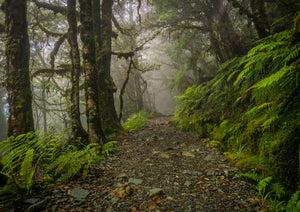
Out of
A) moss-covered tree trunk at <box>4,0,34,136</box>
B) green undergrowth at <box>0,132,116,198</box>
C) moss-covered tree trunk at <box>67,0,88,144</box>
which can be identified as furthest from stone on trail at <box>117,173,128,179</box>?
moss-covered tree trunk at <box>4,0,34,136</box>

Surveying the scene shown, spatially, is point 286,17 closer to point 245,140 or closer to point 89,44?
point 245,140

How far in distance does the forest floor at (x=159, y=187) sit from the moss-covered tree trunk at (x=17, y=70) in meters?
2.47

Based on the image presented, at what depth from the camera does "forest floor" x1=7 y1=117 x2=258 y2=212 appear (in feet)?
6.91

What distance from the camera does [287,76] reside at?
2410mm

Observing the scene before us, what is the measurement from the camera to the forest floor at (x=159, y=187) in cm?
211

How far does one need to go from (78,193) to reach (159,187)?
4.12ft

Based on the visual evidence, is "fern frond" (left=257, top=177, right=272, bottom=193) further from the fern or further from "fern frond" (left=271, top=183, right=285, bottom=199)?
the fern

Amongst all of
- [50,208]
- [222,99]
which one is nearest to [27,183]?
[50,208]

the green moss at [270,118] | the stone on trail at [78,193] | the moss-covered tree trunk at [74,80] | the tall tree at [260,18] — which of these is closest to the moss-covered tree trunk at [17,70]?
the moss-covered tree trunk at [74,80]

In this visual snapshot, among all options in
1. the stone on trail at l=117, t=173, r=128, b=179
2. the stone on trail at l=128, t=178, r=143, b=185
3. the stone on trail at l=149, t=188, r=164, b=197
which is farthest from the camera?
the stone on trail at l=117, t=173, r=128, b=179

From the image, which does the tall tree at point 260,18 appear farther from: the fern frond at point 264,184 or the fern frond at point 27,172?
the fern frond at point 27,172

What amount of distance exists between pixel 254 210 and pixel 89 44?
194 inches

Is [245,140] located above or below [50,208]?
above

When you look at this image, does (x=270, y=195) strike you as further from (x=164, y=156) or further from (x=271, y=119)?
(x=164, y=156)
